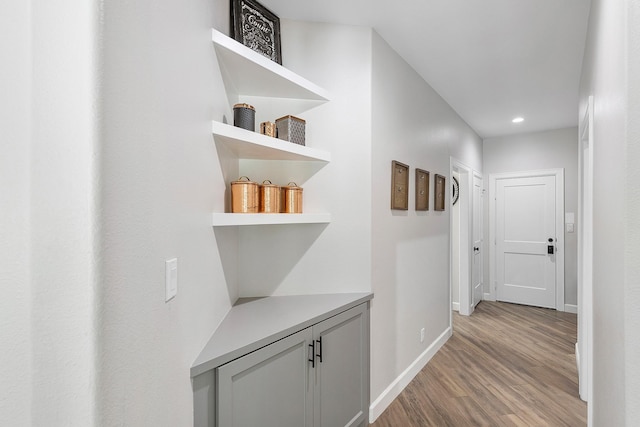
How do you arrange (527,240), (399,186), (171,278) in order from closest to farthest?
(171,278) → (399,186) → (527,240)

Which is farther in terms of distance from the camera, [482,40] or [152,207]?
[482,40]

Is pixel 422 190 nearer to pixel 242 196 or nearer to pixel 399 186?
Answer: pixel 399 186

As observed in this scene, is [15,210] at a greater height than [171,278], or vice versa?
[15,210]

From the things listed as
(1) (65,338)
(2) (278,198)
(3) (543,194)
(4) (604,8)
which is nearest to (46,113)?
(1) (65,338)

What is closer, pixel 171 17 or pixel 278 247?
pixel 171 17

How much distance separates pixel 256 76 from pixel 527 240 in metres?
4.67

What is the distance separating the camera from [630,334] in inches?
29.6

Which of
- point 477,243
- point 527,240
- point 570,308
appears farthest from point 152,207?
point 570,308

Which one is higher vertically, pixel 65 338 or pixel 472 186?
pixel 472 186

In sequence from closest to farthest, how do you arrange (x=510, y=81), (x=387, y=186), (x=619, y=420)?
(x=619, y=420), (x=387, y=186), (x=510, y=81)

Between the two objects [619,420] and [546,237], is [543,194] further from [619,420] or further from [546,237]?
[619,420]

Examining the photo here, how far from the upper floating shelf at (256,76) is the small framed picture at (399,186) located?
758mm

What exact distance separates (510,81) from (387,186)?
179cm

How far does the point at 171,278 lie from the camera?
0.91 m
